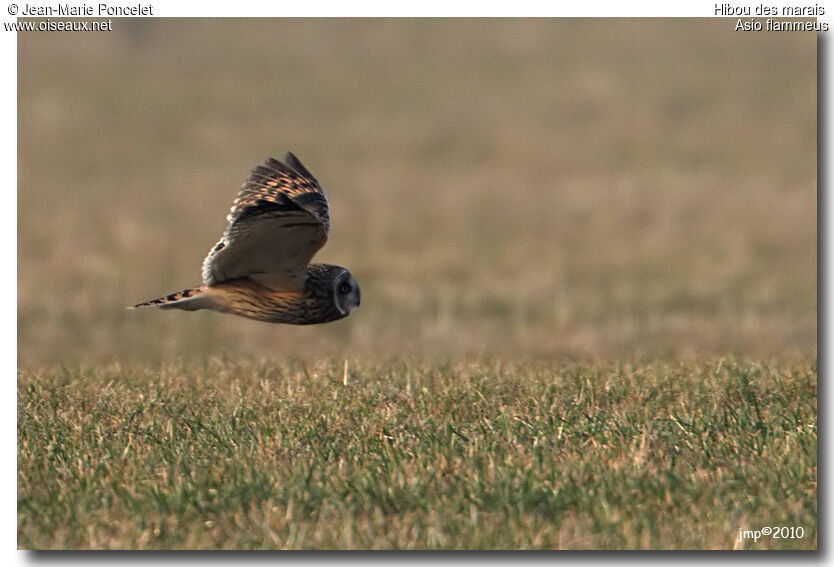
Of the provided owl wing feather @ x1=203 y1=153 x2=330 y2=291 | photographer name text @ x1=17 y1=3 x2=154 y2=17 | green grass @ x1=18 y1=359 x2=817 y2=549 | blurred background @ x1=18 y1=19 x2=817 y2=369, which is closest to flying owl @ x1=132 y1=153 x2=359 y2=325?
owl wing feather @ x1=203 y1=153 x2=330 y2=291

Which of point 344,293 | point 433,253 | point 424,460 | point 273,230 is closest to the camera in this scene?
point 424,460

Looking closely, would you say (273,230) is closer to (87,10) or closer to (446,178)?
(87,10)

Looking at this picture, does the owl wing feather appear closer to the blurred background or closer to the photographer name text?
the photographer name text

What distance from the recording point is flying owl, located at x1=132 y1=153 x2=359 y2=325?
20.9ft

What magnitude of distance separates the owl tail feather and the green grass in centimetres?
51

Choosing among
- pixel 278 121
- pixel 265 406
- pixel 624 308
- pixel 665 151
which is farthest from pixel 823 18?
pixel 278 121

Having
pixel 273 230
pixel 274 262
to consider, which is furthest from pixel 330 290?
pixel 273 230

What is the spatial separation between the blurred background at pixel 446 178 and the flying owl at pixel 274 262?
1.95 m

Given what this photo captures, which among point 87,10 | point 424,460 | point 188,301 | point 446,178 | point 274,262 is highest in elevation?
point 446,178

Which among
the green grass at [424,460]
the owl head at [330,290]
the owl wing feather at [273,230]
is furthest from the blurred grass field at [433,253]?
the owl wing feather at [273,230]

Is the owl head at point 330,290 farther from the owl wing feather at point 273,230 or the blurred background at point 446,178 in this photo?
the blurred background at point 446,178

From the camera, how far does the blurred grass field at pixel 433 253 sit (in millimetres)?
5336

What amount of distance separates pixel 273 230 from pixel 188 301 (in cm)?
68

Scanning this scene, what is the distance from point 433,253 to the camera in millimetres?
17094
